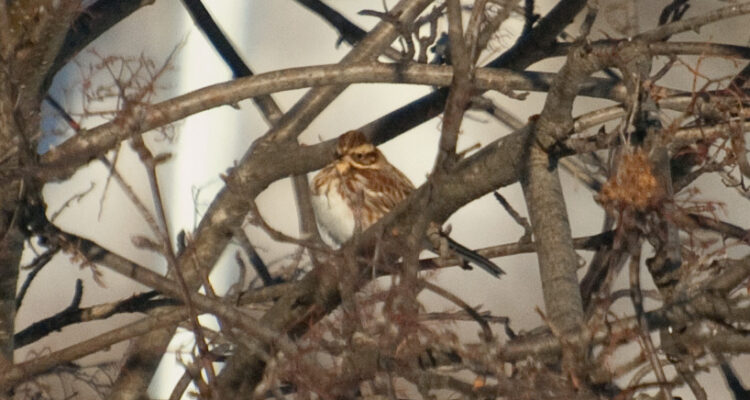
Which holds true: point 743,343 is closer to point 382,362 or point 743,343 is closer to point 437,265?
point 382,362

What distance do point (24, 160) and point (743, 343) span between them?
157 cm

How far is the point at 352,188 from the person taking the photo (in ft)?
12.0

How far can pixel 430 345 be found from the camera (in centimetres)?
186

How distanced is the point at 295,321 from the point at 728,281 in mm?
967

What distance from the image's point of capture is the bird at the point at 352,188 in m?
3.54

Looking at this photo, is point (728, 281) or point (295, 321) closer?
point (728, 281)

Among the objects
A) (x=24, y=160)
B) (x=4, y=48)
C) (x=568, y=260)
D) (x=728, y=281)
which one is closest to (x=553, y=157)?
(x=568, y=260)

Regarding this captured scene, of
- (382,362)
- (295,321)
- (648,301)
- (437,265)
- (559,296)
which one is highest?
(648,301)

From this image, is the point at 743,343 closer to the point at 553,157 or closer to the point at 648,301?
the point at 553,157

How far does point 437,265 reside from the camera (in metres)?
2.71

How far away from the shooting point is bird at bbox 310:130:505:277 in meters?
3.54

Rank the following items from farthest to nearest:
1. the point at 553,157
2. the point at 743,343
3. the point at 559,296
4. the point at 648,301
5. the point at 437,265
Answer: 1. the point at 648,301
2. the point at 437,265
3. the point at 553,157
4. the point at 559,296
5. the point at 743,343

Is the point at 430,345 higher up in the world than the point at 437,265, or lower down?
lower down

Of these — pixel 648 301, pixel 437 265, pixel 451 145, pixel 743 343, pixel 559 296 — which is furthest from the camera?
pixel 648 301
